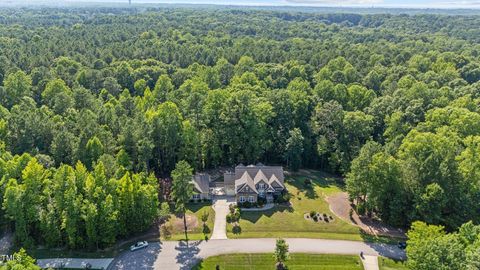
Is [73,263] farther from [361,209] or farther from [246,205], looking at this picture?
[361,209]

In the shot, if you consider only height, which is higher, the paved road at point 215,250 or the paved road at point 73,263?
the paved road at point 73,263

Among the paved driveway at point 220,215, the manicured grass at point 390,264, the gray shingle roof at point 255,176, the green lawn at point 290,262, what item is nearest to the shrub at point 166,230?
the paved driveway at point 220,215

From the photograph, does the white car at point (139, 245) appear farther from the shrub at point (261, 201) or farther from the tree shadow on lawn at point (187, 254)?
the shrub at point (261, 201)

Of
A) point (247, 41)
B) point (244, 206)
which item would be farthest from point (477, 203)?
point (247, 41)

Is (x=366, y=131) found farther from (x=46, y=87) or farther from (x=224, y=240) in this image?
(x=46, y=87)

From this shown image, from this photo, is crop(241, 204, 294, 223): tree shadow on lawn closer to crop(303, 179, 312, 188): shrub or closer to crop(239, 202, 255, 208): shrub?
crop(239, 202, 255, 208): shrub
